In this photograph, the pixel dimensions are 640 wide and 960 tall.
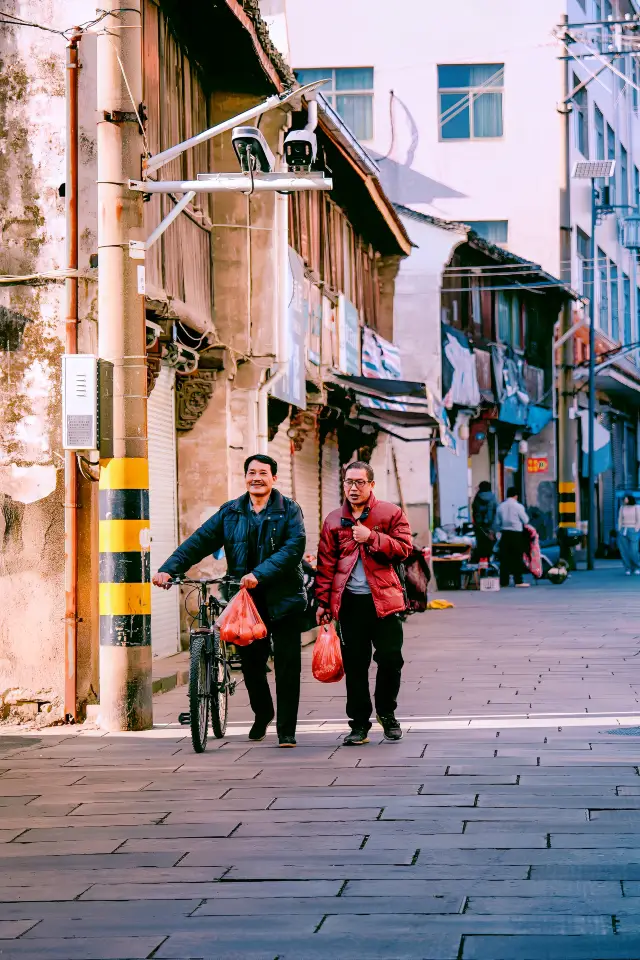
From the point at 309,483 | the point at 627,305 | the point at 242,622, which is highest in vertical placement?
the point at 627,305

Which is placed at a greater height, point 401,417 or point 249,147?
point 249,147

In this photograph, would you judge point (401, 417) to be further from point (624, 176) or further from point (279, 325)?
point (624, 176)

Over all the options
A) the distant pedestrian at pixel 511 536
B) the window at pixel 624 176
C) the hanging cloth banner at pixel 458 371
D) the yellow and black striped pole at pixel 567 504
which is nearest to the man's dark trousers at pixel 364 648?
the distant pedestrian at pixel 511 536

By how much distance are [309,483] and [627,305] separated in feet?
99.6

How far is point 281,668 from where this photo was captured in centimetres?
986

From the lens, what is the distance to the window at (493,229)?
129 feet

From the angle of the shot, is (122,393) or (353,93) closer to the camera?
(122,393)

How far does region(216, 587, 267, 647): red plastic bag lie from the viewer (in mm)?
9539

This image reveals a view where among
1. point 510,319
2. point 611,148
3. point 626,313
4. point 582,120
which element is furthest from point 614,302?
point 510,319

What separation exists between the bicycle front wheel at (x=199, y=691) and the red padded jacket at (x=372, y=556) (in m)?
0.84

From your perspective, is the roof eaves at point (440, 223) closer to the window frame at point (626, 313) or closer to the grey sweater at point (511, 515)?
the grey sweater at point (511, 515)

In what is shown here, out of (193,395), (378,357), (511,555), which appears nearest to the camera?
(193,395)

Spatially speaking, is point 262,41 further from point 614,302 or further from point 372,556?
point 614,302

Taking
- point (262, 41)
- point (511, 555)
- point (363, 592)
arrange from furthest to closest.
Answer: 1. point (511, 555)
2. point (262, 41)
3. point (363, 592)
